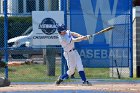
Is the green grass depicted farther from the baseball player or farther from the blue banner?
the baseball player

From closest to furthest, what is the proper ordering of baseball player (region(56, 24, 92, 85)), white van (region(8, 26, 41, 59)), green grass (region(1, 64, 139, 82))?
baseball player (region(56, 24, 92, 85)), green grass (region(1, 64, 139, 82)), white van (region(8, 26, 41, 59))

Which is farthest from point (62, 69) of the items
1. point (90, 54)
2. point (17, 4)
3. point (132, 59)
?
point (17, 4)

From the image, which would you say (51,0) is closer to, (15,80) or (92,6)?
(92,6)

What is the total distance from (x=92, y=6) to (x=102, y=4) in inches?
15.0

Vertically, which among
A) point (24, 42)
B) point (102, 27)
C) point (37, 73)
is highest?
point (102, 27)

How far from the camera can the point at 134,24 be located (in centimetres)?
2097

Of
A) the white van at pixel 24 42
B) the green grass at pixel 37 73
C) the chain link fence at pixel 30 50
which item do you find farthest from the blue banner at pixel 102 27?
the white van at pixel 24 42

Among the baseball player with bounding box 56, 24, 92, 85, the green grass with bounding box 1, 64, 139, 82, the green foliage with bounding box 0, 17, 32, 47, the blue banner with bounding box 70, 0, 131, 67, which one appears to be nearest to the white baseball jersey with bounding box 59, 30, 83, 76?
the baseball player with bounding box 56, 24, 92, 85

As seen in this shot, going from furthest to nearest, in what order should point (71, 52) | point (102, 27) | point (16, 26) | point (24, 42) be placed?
point (24, 42) < point (16, 26) < point (102, 27) < point (71, 52)

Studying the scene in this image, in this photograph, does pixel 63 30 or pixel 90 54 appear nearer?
pixel 63 30

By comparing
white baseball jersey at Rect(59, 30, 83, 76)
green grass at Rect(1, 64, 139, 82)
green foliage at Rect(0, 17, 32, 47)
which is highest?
green foliage at Rect(0, 17, 32, 47)

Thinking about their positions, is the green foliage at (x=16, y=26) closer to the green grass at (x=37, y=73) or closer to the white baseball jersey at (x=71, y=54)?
the green grass at (x=37, y=73)

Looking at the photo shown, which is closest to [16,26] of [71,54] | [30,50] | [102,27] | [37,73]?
[30,50]

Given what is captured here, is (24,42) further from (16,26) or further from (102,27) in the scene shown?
(102,27)
